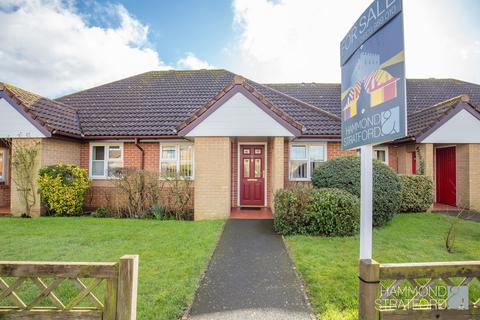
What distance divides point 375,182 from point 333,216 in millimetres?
2213

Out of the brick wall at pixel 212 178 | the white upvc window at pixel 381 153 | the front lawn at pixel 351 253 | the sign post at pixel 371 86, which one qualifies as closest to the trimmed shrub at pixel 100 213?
the brick wall at pixel 212 178

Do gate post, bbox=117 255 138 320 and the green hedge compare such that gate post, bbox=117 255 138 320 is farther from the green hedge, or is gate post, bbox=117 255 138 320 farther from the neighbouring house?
the neighbouring house

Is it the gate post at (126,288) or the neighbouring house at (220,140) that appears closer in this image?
the gate post at (126,288)

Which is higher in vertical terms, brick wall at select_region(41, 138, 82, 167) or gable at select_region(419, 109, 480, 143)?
gable at select_region(419, 109, 480, 143)

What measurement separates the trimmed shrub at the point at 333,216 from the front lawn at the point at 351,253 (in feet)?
1.10

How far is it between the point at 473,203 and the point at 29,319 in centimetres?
1525

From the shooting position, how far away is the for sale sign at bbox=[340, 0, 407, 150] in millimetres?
2213

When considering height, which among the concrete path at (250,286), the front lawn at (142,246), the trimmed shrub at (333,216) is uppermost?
the trimmed shrub at (333,216)

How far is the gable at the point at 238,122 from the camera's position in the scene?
9.33 meters

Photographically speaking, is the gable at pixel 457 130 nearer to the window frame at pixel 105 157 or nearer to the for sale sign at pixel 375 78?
the for sale sign at pixel 375 78

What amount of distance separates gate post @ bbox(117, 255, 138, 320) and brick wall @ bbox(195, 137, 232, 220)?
22.3ft

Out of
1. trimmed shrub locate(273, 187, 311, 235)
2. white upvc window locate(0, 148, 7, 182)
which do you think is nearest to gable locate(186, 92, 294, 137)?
trimmed shrub locate(273, 187, 311, 235)

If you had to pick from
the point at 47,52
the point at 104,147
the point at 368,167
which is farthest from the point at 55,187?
the point at 368,167

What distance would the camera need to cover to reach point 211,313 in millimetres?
3520
